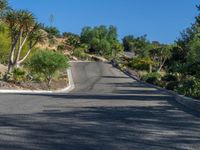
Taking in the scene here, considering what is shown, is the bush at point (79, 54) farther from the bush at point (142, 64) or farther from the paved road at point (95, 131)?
the paved road at point (95, 131)

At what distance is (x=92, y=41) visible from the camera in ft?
553

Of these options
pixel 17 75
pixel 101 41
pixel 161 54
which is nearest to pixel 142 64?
pixel 161 54

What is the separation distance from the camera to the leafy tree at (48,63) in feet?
184

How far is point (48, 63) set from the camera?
5606 centimetres

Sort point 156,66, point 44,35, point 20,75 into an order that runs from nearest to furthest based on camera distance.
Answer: point 20,75
point 44,35
point 156,66

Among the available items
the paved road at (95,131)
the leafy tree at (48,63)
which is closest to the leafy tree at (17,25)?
the leafy tree at (48,63)

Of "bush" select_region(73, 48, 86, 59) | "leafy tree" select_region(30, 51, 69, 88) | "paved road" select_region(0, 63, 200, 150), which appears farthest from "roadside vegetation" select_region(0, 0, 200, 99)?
"bush" select_region(73, 48, 86, 59)

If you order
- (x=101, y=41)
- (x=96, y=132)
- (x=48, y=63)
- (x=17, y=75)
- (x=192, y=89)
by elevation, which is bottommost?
(x=96, y=132)

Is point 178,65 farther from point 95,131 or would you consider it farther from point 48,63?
point 48,63

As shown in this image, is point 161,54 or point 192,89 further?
point 161,54

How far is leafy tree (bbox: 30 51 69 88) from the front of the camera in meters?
56.1

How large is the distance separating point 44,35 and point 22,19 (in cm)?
754

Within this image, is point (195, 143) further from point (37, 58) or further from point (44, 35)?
point (44, 35)

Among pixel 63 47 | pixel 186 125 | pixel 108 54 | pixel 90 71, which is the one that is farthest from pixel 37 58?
pixel 108 54
